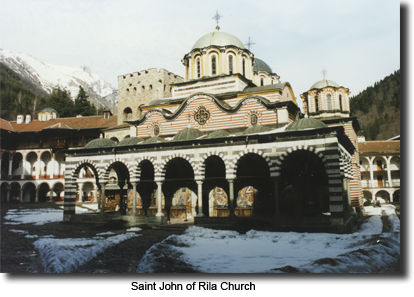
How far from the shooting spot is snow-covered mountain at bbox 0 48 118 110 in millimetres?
66575

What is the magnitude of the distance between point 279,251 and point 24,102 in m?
54.0

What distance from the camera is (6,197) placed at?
40000 mm

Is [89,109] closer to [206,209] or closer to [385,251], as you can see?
[206,209]

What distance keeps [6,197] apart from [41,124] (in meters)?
9.70

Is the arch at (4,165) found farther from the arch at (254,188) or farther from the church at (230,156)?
the arch at (254,188)

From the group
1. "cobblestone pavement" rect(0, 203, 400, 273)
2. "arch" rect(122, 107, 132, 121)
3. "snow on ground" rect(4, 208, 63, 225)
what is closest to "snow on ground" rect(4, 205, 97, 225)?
"snow on ground" rect(4, 208, 63, 225)

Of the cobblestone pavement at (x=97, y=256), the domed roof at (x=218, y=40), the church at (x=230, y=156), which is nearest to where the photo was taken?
the cobblestone pavement at (x=97, y=256)

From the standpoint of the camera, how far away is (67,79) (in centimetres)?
11938

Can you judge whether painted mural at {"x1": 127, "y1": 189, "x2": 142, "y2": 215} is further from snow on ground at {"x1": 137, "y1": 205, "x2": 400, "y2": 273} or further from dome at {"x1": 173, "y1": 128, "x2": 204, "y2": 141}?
snow on ground at {"x1": 137, "y1": 205, "x2": 400, "y2": 273}

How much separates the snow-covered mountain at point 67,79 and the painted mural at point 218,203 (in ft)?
132

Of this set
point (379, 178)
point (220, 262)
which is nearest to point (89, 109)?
point (379, 178)

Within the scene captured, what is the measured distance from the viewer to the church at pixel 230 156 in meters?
15.7

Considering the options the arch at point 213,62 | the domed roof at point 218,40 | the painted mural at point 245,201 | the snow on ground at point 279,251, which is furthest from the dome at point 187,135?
the domed roof at point 218,40

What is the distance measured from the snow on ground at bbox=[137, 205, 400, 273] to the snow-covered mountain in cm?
4579
